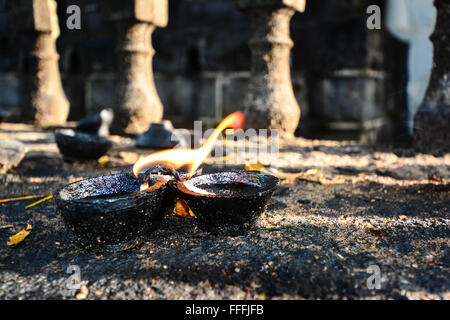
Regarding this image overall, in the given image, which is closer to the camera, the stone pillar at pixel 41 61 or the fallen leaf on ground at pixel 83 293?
the fallen leaf on ground at pixel 83 293

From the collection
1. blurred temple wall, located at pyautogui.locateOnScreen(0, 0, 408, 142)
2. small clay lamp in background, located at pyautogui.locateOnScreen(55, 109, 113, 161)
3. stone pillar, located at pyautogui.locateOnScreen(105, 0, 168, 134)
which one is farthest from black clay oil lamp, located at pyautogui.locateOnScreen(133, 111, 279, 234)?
blurred temple wall, located at pyautogui.locateOnScreen(0, 0, 408, 142)

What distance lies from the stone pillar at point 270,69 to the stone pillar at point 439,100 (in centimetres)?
176

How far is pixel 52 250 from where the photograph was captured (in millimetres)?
2068

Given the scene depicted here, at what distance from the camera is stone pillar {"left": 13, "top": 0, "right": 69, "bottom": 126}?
7.54 m

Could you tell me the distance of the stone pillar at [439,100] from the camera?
170 inches

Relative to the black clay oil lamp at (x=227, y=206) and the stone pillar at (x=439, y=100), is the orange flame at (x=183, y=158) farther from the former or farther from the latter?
the stone pillar at (x=439, y=100)

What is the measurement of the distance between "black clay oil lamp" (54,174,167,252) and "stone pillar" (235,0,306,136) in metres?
3.66

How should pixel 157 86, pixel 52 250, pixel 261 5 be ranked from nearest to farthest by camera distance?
pixel 52 250 < pixel 261 5 < pixel 157 86

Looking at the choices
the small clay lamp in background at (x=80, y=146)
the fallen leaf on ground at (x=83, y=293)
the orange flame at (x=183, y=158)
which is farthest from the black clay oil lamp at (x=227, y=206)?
the small clay lamp in background at (x=80, y=146)

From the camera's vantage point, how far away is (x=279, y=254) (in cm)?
191

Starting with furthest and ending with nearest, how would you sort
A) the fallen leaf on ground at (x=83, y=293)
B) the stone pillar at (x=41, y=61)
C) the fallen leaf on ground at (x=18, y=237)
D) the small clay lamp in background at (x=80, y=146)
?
the stone pillar at (x=41, y=61)
the small clay lamp in background at (x=80, y=146)
the fallen leaf on ground at (x=18, y=237)
the fallen leaf on ground at (x=83, y=293)
